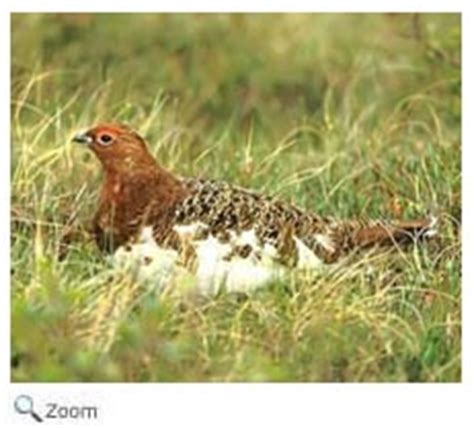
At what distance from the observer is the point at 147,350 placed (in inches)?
142

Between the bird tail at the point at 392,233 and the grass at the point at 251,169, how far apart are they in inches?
0.8

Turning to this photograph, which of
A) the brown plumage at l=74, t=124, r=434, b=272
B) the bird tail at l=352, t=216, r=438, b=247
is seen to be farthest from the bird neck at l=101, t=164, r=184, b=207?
the bird tail at l=352, t=216, r=438, b=247

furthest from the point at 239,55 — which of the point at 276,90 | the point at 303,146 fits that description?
the point at 303,146

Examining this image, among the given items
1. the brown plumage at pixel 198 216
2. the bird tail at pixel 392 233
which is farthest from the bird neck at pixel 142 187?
the bird tail at pixel 392 233

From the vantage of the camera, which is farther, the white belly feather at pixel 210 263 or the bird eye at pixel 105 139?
the bird eye at pixel 105 139

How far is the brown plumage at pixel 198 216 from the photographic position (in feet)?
12.2

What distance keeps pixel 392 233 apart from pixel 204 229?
0.30 metres

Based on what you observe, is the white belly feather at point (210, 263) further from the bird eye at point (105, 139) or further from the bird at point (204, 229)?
the bird eye at point (105, 139)

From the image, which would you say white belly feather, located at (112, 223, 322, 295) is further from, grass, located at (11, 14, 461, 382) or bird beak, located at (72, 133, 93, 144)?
bird beak, located at (72, 133, 93, 144)
